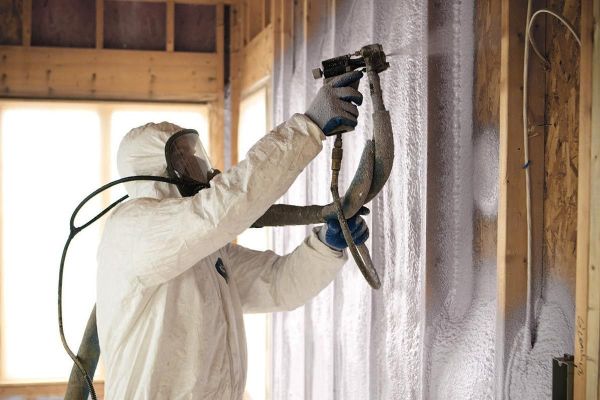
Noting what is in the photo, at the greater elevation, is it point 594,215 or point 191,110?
point 191,110

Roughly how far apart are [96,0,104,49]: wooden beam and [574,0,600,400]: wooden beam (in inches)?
168

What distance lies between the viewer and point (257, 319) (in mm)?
4203

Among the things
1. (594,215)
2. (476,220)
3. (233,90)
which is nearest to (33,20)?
(233,90)

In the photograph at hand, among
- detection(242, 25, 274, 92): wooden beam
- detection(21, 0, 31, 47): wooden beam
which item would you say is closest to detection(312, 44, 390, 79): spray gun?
detection(242, 25, 274, 92): wooden beam

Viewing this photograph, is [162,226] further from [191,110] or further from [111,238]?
[191,110]

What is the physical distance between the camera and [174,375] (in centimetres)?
173

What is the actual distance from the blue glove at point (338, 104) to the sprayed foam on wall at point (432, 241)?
0.41 meters

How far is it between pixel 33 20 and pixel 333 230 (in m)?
4.03

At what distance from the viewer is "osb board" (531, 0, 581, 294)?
1.46 meters

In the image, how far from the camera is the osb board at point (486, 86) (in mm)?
1682

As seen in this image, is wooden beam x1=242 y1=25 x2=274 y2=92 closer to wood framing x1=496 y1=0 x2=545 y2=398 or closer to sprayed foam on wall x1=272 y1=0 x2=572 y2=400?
sprayed foam on wall x1=272 y1=0 x2=572 y2=400

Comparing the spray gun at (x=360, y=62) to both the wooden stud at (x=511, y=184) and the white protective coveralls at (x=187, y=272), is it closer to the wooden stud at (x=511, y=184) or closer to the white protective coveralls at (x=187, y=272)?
the white protective coveralls at (x=187, y=272)

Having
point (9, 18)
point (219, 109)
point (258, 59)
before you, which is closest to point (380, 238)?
point (258, 59)

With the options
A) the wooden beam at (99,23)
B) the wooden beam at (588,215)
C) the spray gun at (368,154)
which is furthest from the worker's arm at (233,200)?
the wooden beam at (99,23)
